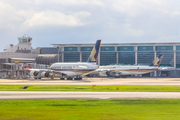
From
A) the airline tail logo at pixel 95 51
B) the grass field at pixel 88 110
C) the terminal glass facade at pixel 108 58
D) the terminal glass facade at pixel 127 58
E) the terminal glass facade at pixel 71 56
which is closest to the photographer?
the grass field at pixel 88 110

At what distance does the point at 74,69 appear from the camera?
238 ft

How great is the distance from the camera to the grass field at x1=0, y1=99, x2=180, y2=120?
2017 cm

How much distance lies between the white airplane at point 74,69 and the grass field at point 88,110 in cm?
4279

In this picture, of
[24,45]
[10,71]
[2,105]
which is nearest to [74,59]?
[24,45]

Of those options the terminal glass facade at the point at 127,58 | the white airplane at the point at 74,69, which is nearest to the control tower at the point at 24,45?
the terminal glass facade at the point at 127,58

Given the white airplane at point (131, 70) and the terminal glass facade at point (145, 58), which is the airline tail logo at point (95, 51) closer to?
the white airplane at point (131, 70)

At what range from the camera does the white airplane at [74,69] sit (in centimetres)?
7038

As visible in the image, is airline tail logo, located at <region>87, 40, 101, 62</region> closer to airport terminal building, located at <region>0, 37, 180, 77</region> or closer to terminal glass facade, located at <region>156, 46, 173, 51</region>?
airport terminal building, located at <region>0, 37, 180, 77</region>

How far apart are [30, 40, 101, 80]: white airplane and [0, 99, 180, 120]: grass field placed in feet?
140

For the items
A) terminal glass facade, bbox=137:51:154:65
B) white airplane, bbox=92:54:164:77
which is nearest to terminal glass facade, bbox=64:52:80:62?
terminal glass facade, bbox=137:51:154:65

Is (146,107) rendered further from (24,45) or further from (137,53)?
(24,45)

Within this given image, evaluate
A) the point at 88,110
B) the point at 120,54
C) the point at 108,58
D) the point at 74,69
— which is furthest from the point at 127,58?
the point at 88,110

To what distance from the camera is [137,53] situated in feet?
383

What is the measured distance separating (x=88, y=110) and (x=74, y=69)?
163ft
